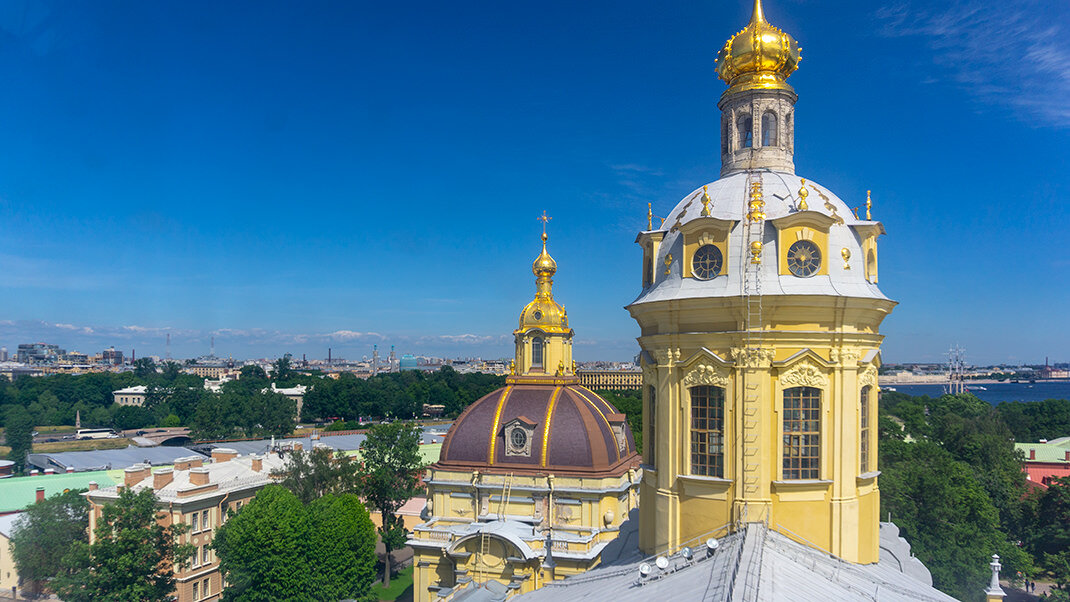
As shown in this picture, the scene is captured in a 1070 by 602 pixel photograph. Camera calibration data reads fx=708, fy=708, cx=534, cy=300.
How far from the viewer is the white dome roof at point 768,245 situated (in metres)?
16.3

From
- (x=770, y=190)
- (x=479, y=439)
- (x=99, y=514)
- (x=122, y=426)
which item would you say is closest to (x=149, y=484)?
(x=99, y=514)

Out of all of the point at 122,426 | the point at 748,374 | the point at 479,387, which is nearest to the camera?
the point at 748,374

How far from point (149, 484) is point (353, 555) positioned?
52.6ft

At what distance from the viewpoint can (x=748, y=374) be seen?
16125 millimetres

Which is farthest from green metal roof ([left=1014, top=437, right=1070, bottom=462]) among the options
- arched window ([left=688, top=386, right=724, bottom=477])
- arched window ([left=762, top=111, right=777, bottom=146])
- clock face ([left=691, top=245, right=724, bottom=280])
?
clock face ([left=691, top=245, right=724, bottom=280])

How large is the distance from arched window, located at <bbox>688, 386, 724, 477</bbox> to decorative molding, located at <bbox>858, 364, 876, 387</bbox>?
344 centimetres

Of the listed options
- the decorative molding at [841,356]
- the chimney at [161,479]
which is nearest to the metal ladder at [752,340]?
the decorative molding at [841,356]

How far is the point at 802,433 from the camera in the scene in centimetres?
1622

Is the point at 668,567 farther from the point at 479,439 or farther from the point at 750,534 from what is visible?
the point at 479,439

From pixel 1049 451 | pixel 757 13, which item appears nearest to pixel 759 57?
pixel 757 13

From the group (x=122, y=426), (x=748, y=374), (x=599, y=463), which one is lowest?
(x=122, y=426)

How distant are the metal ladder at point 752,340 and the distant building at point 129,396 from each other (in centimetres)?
16061

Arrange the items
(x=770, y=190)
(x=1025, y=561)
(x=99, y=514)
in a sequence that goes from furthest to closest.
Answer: (x=99, y=514)
(x=1025, y=561)
(x=770, y=190)

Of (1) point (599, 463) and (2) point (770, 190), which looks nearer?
(2) point (770, 190)
